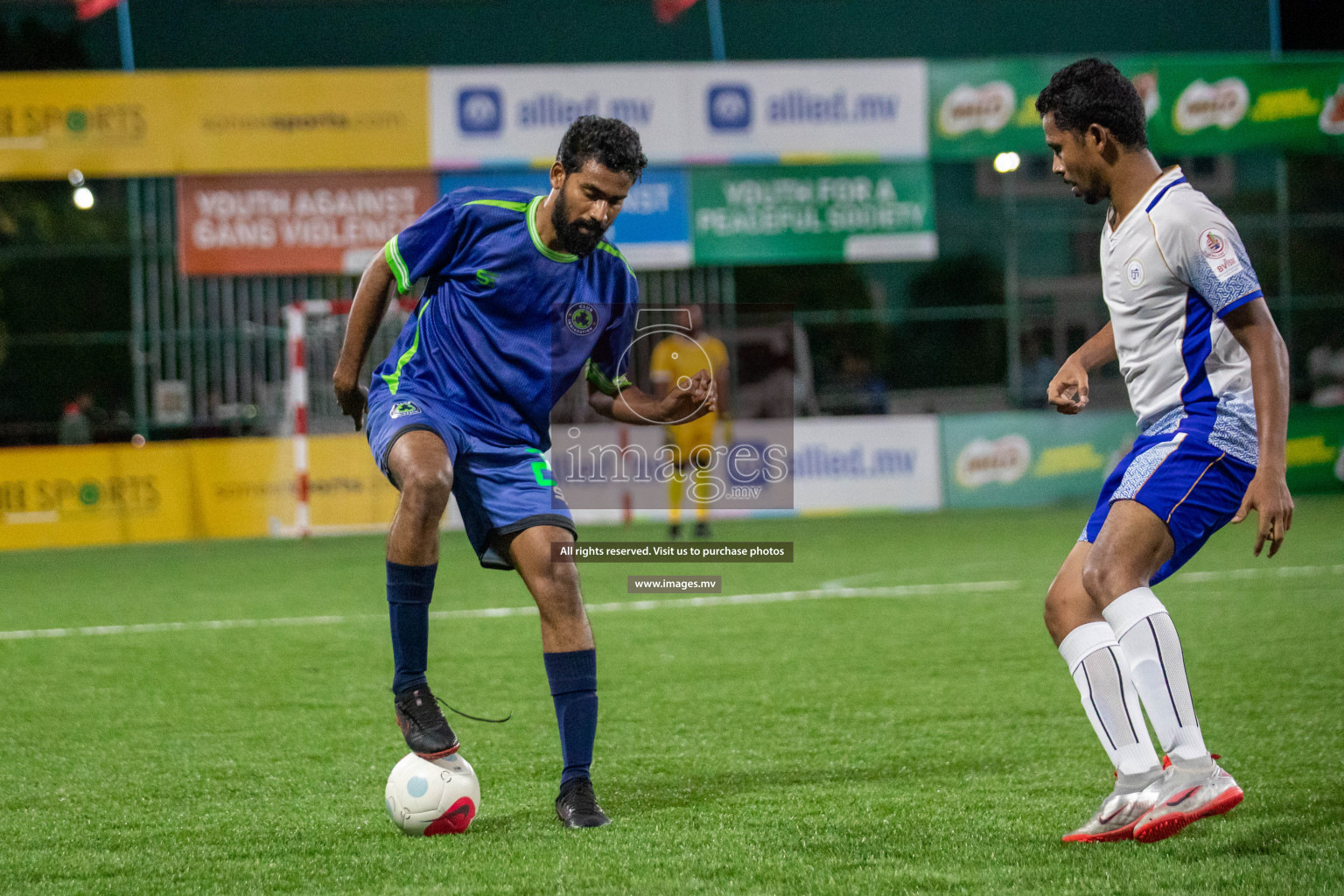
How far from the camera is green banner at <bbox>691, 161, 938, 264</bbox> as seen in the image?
16.2m

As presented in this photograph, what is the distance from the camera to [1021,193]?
117 feet

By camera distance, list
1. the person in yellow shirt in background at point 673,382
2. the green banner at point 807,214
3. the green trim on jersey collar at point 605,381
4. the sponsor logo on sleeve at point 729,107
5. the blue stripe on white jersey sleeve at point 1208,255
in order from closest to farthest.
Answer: the blue stripe on white jersey sleeve at point 1208,255, the green trim on jersey collar at point 605,381, the person in yellow shirt in background at point 673,382, the sponsor logo on sleeve at point 729,107, the green banner at point 807,214

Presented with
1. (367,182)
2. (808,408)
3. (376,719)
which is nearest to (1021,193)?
(808,408)

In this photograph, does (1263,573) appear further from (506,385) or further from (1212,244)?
(506,385)

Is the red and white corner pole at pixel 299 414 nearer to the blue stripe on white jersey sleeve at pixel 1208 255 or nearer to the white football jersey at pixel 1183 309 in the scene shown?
the white football jersey at pixel 1183 309

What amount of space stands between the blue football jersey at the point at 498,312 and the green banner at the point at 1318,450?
14.6 metres

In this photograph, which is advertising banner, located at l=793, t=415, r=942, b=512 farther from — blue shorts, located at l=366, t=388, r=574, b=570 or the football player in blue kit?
blue shorts, located at l=366, t=388, r=574, b=570

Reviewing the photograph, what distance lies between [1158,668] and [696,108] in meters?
13.1

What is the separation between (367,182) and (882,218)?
18.5 feet

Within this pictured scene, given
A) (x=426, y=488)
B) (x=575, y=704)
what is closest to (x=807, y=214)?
(x=575, y=704)

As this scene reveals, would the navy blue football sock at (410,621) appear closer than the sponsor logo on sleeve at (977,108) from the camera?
Yes

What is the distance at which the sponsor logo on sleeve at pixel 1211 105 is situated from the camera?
A: 55.3 ft

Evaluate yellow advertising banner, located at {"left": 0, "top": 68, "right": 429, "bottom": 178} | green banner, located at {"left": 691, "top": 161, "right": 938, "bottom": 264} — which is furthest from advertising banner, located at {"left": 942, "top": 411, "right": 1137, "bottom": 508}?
yellow advertising banner, located at {"left": 0, "top": 68, "right": 429, "bottom": 178}

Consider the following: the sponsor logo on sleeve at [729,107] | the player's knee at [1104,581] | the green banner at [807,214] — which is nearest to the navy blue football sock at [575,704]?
the player's knee at [1104,581]
